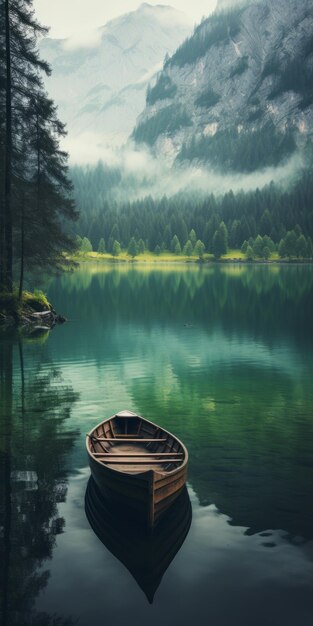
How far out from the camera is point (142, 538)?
14500mm

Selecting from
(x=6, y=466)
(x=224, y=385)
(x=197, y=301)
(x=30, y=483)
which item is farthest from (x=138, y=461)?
(x=197, y=301)

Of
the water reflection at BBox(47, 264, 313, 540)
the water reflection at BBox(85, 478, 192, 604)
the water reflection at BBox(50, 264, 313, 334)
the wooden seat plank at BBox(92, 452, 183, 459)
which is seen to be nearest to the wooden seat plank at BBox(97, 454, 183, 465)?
A: the wooden seat plank at BBox(92, 452, 183, 459)

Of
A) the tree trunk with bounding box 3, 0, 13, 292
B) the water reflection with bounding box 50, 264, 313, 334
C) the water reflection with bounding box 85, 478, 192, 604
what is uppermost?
the tree trunk with bounding box 3, 0, 13, 292

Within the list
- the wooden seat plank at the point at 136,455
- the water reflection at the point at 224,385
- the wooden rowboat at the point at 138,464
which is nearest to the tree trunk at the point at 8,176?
the water reflection at the point at 224,385

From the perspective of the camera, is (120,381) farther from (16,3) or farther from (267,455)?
(16,3)

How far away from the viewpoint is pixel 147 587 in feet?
41.8

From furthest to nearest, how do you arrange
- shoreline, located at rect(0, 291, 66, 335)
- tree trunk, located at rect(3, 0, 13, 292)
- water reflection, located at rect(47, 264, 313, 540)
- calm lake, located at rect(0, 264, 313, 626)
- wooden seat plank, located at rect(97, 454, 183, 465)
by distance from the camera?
shoreline, located at rect(0, 291, 66, 335) < tree trunk, located at rect(3, 0, 13, 292) < water reflection, located at rect(47, 264, 313, 540) < wooden seat plank, located at rect(97, 454, 183, 465) < calm lake, located at rect(0, 264, 313, 626)

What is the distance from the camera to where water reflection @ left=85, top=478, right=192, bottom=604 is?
13.3 meters

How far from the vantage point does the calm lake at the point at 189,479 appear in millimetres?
12273

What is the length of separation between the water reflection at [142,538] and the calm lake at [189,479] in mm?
86

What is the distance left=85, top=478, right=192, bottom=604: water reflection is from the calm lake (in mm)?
86

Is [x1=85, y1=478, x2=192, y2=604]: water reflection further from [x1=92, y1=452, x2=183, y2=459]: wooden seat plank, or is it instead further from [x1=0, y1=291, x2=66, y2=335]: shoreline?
[x1=0, y1=291, x2=66, y2=335]: shoreline

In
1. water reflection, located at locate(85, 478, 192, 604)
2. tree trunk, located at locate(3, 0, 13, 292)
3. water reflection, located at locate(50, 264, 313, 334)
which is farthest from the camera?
water reflection, located at locate(50, 264, 313, 334)

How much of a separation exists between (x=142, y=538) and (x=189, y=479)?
4.37 meters
